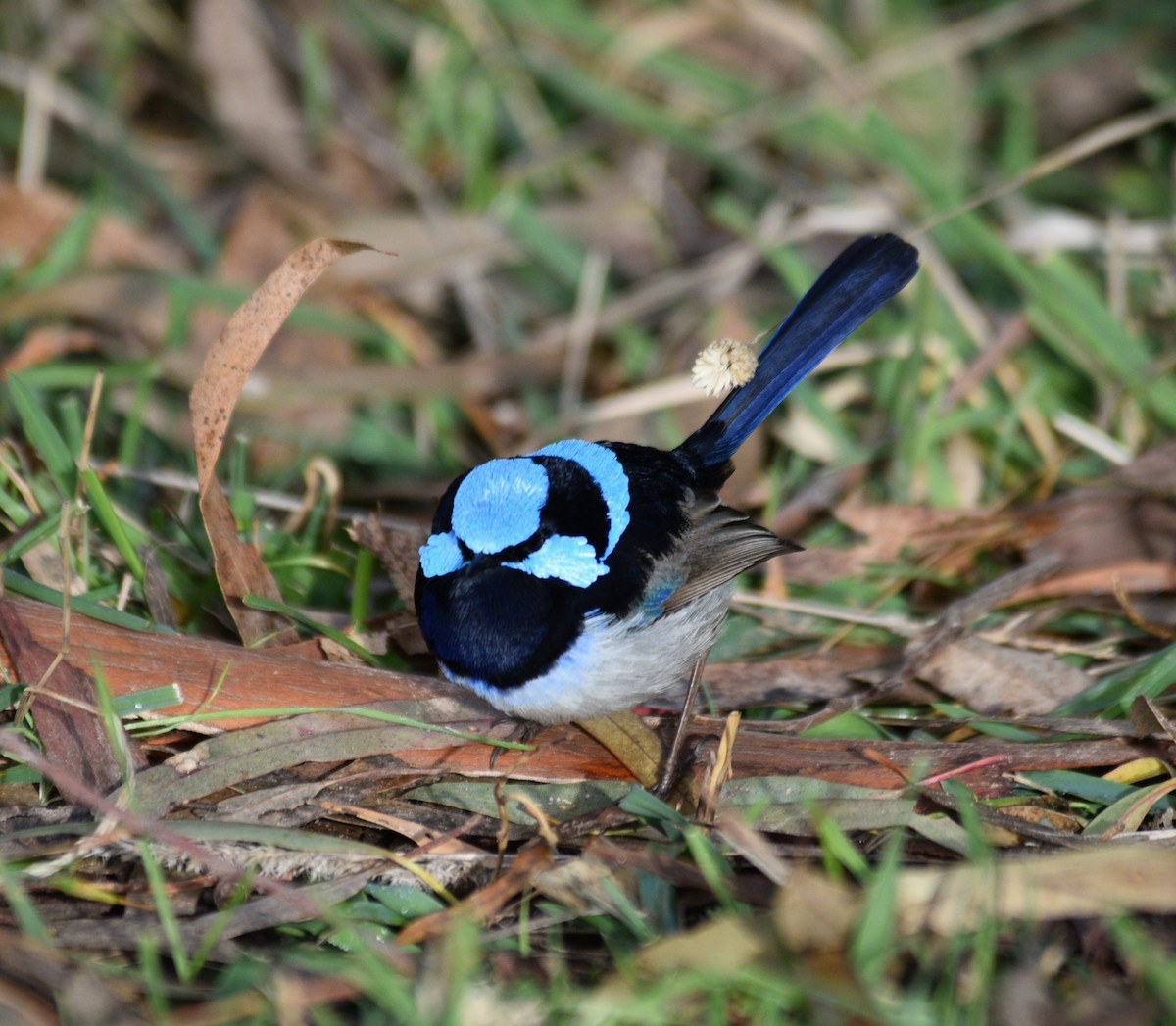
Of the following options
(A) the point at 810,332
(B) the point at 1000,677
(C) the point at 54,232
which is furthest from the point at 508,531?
(C) the point at 54,232

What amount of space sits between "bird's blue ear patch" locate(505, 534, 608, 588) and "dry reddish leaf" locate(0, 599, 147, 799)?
38.3 inches

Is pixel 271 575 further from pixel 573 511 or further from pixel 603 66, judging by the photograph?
pixel 603 66

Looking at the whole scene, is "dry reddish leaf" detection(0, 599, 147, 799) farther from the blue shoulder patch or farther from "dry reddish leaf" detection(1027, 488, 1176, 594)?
"dry reddish leaf" detection(1027, 488, 1176, 594)

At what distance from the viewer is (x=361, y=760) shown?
9.50 feet

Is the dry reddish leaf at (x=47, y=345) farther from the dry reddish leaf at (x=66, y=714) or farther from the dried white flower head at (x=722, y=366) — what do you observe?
the dried white flower head at (x=722, y=366)

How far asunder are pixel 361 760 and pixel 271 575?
63 centimetres

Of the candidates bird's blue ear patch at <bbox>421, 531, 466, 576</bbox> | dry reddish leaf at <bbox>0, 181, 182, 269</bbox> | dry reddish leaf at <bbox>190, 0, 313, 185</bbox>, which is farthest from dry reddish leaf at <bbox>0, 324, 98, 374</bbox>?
bird's blue ear patch at <bbox>421, 531, 466, 576</bbox>

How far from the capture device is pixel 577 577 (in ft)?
9.77

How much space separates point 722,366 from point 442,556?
91cm

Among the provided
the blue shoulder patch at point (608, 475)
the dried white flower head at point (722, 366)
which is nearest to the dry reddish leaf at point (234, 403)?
the blue shoulder patch at point (608, 475)

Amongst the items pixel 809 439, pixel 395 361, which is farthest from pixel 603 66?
pixel 809 439

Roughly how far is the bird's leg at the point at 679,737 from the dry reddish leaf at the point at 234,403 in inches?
39.6

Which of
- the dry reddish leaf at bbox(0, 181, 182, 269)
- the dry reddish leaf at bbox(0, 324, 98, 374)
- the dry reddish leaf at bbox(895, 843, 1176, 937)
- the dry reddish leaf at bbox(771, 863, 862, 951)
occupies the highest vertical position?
the dry reddish leaf at bbox(0, 181, 182, 269)

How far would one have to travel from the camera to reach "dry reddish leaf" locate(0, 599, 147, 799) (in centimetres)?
275
